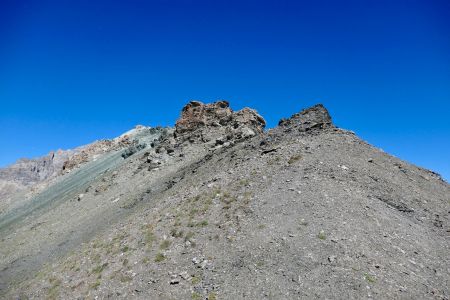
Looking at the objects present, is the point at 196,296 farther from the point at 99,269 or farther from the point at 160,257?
the point at 99,269

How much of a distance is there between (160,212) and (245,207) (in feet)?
24.6

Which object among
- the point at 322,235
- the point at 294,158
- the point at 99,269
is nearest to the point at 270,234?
the point at 322,235

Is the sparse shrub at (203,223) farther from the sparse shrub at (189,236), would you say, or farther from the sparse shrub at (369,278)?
the sparse shrub at (369,278)

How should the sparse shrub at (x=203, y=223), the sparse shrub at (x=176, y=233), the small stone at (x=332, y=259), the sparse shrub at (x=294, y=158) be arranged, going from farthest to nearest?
the sparse shrub at (x=294, y=158) → the sparse shrub at (x=203, y=223) → the sparse shrub at (x=176, y=233) → the small stone at (x=332, y=259)

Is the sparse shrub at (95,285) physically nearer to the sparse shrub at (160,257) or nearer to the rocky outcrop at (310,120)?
the sparse shrub at (160,257)

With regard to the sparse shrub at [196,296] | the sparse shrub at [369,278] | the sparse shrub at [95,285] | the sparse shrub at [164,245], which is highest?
the sparse shrub at [164,245]

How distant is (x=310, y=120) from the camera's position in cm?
3466

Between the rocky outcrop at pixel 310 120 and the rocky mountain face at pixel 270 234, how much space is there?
17 cm

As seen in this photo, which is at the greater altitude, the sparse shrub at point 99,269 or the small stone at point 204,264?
the sparse shrub at point 99,269

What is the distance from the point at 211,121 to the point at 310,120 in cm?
2158

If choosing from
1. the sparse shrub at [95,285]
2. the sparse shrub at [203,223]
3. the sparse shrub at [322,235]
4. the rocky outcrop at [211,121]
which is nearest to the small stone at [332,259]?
the sparse shrub at [322,235]

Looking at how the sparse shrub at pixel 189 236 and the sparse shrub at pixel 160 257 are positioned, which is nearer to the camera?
the sparse shrub at pixel 160 257

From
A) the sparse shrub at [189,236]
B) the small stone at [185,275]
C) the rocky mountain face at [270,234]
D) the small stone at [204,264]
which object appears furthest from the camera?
the sparse shrub at [189,236]

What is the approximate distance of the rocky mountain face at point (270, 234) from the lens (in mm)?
15922
